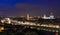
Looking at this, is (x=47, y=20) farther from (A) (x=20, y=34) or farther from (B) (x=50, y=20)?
(A) (x=20, y=34)

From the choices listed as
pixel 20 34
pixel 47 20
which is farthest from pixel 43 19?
pixel 20 34

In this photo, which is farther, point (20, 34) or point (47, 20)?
point (47, 20)

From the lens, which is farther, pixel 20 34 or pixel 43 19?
pixel 43 19

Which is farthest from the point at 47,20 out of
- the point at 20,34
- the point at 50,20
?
the point at 20,34

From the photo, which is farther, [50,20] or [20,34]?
[50,20]

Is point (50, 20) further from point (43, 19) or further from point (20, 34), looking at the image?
point (20, 34)
